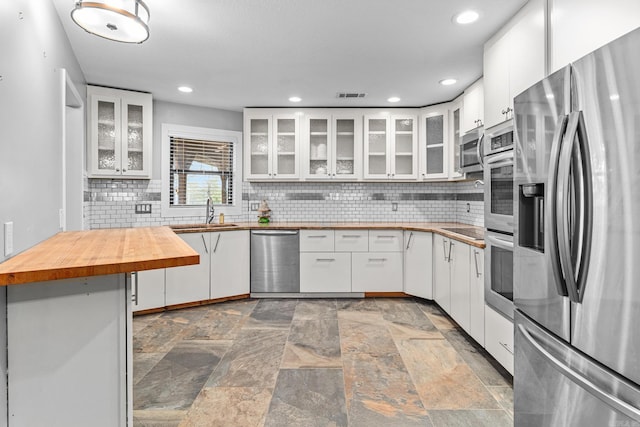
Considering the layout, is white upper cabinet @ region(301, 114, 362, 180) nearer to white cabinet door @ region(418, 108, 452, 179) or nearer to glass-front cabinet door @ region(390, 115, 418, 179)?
glass-front cabinet door @ region(390, 115, 418, 179)

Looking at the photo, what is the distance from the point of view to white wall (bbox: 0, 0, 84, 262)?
4.79 feet

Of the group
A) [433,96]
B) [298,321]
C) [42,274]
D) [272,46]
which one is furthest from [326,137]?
[42,274]

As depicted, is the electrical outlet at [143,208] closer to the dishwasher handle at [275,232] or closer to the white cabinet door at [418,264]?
the dishwasher handle at [275,232]

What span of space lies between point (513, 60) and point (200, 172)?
3610 millimetres

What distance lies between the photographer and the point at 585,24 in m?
1.58

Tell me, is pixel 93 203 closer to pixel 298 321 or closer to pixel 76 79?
pixel 76 79

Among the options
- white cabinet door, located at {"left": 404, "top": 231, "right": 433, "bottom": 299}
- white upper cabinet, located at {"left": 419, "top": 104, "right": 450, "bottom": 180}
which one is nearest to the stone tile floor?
white cabinet door, located at {"left": 404, "top": 231, "right": 433, "bottom": 299}

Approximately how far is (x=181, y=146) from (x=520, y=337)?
4.12m

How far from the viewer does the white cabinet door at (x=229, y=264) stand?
13.1 ft

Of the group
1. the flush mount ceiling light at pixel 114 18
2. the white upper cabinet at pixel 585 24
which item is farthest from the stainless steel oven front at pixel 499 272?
the flush mount ceiling light at pixel 114 18

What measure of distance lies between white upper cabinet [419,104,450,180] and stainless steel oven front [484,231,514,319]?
A: 6.02 feet

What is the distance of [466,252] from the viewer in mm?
2979

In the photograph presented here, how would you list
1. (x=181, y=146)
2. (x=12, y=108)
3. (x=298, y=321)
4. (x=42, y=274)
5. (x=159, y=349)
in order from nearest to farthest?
(x=42, y=274), (x=12, y=108), (x=159, y=349), (x=298, y=321), (x=181, y=146)

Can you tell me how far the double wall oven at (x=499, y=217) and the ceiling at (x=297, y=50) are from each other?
2.75 feet
